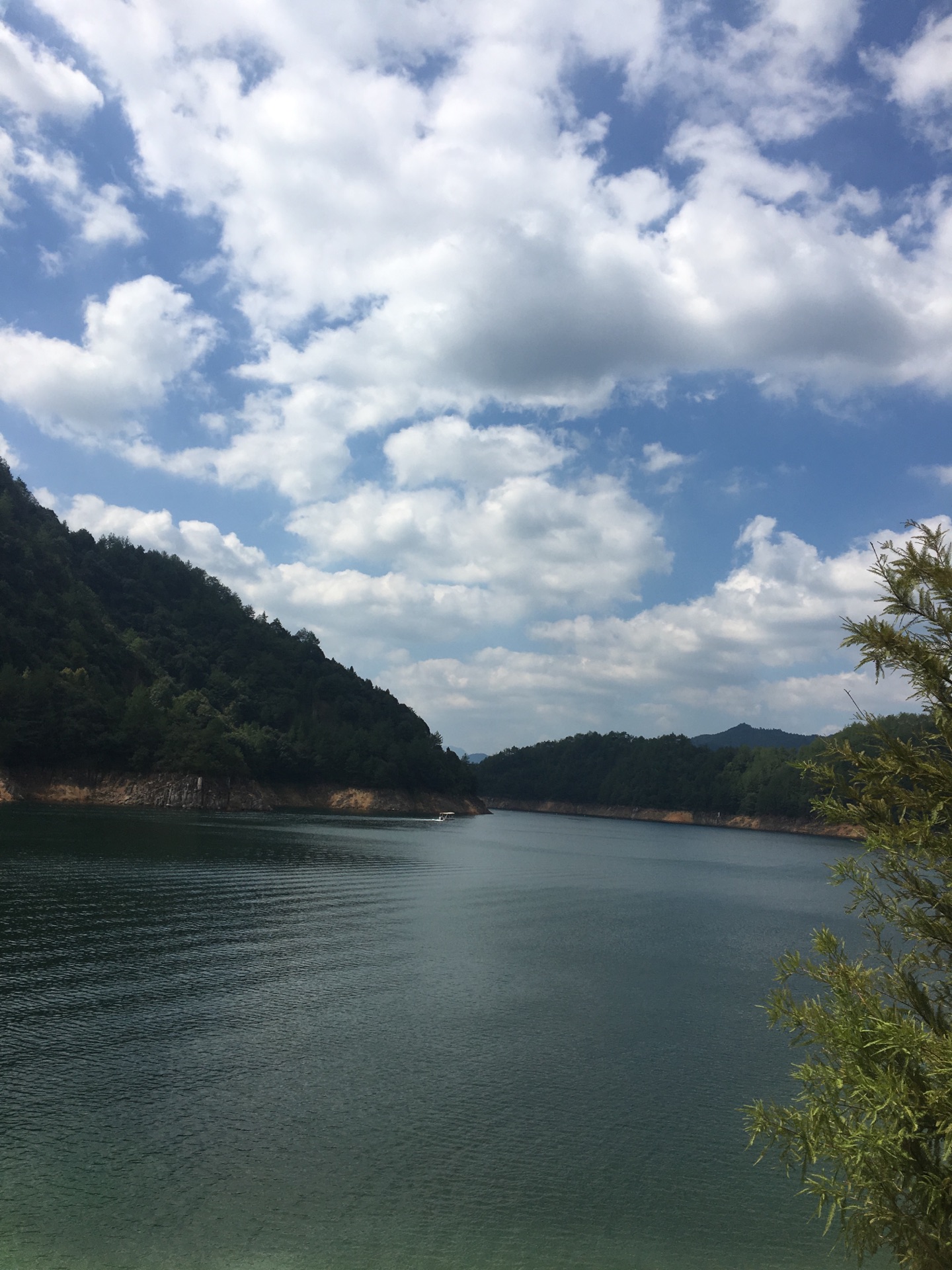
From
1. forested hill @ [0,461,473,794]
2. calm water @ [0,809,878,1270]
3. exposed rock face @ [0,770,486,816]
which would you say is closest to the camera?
calm water @ [0,809,878,1270]

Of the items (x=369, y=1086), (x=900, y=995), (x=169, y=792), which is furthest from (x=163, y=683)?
(x=900, y=995)

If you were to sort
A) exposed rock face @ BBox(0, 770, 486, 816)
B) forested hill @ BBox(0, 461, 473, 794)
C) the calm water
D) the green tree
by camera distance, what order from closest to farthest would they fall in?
the green tree
the calm water
exposed rock face @ BBox(0, 770, 486, 816)
forested hill @ BBox(0, 461, 473, 794)

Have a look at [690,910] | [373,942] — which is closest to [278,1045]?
[373,942]

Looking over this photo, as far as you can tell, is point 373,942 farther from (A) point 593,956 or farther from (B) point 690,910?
(B) point 690,910

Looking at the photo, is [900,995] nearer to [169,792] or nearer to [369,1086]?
[369,1086]

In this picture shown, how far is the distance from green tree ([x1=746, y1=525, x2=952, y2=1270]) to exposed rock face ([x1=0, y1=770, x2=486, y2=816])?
285ft

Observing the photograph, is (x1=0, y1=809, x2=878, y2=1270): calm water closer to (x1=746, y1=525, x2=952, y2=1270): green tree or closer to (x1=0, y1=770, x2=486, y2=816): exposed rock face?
(x1=746, y1=525, x2=952, y2=1270): green tree

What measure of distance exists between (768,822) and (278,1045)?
6912 inches

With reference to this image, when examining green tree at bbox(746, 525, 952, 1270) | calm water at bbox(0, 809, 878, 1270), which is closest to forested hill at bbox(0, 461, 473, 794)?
calm water at bbox(0, 809, 878, 1270)

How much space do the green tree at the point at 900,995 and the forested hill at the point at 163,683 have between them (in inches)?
3423

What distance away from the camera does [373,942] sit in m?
30.2

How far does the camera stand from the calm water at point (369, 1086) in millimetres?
10773

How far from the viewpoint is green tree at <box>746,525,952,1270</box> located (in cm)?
646

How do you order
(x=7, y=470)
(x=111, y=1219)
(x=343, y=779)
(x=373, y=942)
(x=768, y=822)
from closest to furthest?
(x=111, y=1219), (x=373, y=942), (x=7, y=470), (x=343, y=779), (x=768, y=822)
